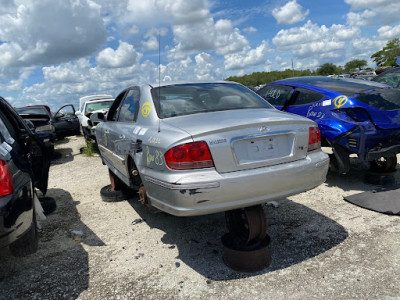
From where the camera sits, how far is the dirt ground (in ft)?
8.75

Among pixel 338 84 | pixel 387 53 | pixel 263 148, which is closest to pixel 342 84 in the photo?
pixel 338 84

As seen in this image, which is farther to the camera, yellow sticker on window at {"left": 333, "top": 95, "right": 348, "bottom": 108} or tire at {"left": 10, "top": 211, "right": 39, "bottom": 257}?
yellow sticker on window at {"left": 333, "top": 95, "right": 348, "bottom": 108}

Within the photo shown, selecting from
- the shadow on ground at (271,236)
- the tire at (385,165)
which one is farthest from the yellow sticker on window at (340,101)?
the shadow on ground at (271,236)

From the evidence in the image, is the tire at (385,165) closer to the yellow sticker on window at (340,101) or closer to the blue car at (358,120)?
the blue car at (358,120)

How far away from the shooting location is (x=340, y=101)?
4.79 m

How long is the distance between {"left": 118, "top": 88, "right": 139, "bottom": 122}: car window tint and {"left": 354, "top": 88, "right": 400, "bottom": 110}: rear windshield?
10.0 ft

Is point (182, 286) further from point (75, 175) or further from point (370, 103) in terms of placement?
point (75, 175)

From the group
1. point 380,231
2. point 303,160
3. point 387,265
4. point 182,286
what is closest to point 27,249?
point 182,286

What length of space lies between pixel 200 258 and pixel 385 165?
3.55 m

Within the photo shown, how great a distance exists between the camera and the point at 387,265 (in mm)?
2834

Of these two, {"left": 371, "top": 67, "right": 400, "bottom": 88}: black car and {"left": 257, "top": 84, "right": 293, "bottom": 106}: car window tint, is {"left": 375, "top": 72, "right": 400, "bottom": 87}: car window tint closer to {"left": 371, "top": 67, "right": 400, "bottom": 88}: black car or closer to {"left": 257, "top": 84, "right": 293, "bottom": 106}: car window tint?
{"left": 371, "top": 67, "right": 400, "bottom": 88}: black car

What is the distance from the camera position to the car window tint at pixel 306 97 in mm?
5196

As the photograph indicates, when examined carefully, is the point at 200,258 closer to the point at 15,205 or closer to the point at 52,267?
the point at 52,267

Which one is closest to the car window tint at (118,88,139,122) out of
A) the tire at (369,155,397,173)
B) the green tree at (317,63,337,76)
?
the tire at (369,155,397,173)
